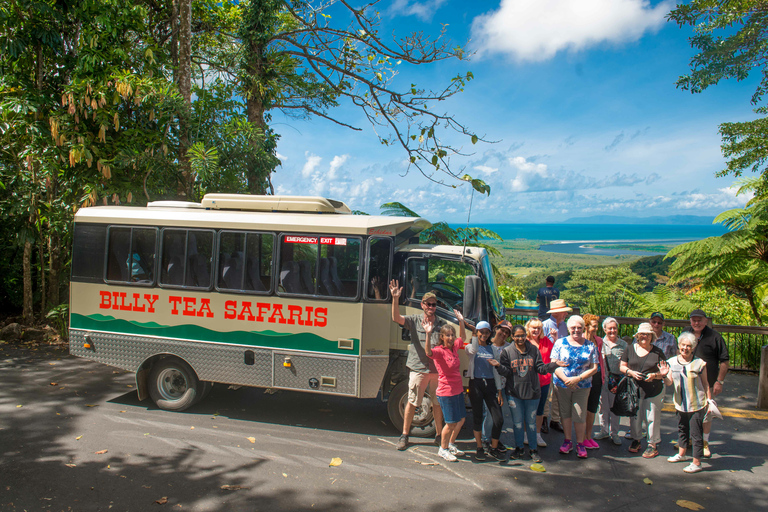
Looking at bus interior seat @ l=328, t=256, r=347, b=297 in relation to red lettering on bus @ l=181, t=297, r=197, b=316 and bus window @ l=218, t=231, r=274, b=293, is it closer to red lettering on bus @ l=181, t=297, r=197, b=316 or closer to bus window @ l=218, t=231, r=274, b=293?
Answer: bus window @ l=218, t=231, r=274, b=293

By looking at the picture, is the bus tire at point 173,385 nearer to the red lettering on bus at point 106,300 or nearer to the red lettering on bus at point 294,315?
the red lettering on bus at point 106,300

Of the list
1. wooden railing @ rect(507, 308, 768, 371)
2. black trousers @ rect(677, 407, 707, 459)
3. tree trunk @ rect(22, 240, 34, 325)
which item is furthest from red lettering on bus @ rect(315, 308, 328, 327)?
tree trunk @ rect(22, 240, 34, 325)

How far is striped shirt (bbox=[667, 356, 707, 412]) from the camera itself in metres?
5.96

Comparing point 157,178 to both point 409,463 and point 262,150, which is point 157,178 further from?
point 409,463

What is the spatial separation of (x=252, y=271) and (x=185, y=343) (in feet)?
4.98

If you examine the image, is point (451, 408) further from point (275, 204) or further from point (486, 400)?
point (275, 204)

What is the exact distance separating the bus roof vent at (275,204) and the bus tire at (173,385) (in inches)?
97.0

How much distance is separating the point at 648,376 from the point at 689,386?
453 mm

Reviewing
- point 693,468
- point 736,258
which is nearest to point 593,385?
point 693,468

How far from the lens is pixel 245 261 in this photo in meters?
6.99

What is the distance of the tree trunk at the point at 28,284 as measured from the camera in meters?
12.0

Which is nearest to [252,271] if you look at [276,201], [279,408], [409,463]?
[276,201]

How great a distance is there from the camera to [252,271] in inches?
276

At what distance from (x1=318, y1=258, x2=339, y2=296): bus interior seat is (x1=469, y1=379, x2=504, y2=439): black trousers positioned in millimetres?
2157
